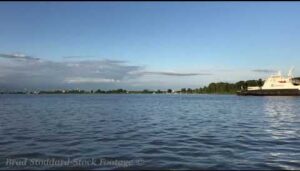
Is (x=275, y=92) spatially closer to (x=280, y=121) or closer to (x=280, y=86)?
(x=280, y=86)

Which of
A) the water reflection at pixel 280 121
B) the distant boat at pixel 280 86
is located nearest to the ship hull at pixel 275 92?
the distant boat at pixel 280 86

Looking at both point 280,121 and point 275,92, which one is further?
point 275,92

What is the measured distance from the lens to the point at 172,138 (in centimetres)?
2134

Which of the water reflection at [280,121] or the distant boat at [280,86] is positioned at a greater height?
the distant boat at [280,86]

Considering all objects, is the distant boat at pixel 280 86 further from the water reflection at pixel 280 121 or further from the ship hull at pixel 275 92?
the water reflection at pixel 280 121

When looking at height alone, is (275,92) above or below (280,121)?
above

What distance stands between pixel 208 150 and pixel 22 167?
8.59 meters

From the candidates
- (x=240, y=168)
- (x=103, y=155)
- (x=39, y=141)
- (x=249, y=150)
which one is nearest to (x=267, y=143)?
(x=249, y=150)

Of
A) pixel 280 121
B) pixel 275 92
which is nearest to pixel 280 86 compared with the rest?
pixel 275 92

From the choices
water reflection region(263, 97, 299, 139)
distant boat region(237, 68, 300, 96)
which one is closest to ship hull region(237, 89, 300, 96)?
distant boat region(237, 68, 300, 96)

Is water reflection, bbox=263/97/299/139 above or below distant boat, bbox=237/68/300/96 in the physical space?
below

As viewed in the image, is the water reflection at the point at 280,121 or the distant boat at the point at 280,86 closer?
the water reflection at the point at 280,121

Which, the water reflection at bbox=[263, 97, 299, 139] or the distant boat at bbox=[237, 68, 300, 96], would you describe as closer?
the water reflection at bbox=[263, 97, 299, 139]

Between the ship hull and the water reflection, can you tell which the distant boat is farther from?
the water reflection
